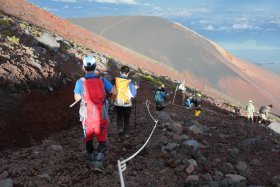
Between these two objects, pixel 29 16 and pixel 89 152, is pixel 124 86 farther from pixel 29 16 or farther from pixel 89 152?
pixel 29 16

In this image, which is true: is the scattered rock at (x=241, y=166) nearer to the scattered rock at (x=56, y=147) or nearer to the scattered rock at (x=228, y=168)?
the scattered rock at (x=228, y=168)

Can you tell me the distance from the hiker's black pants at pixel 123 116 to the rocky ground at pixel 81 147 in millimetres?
315

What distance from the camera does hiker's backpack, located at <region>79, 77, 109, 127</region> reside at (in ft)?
25.4

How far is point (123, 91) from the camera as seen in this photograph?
1021 centimetres

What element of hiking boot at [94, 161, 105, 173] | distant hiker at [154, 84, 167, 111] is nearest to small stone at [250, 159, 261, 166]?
hiking boot at [94, 161, 105, 173]

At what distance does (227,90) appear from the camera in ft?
346

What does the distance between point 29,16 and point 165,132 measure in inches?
1430

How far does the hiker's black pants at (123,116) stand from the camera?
10790 mm

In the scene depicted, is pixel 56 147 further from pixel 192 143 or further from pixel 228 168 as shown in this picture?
pixel 228 168

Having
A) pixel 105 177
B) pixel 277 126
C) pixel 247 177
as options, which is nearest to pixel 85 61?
pixel 105 177

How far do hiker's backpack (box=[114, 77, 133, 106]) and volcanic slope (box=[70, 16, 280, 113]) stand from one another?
86206mm

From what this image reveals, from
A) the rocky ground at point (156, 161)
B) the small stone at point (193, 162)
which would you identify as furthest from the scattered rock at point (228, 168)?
the small stone at point (193, 162)

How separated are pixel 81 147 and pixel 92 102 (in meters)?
3.08

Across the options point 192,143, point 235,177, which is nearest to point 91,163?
point 235,177
